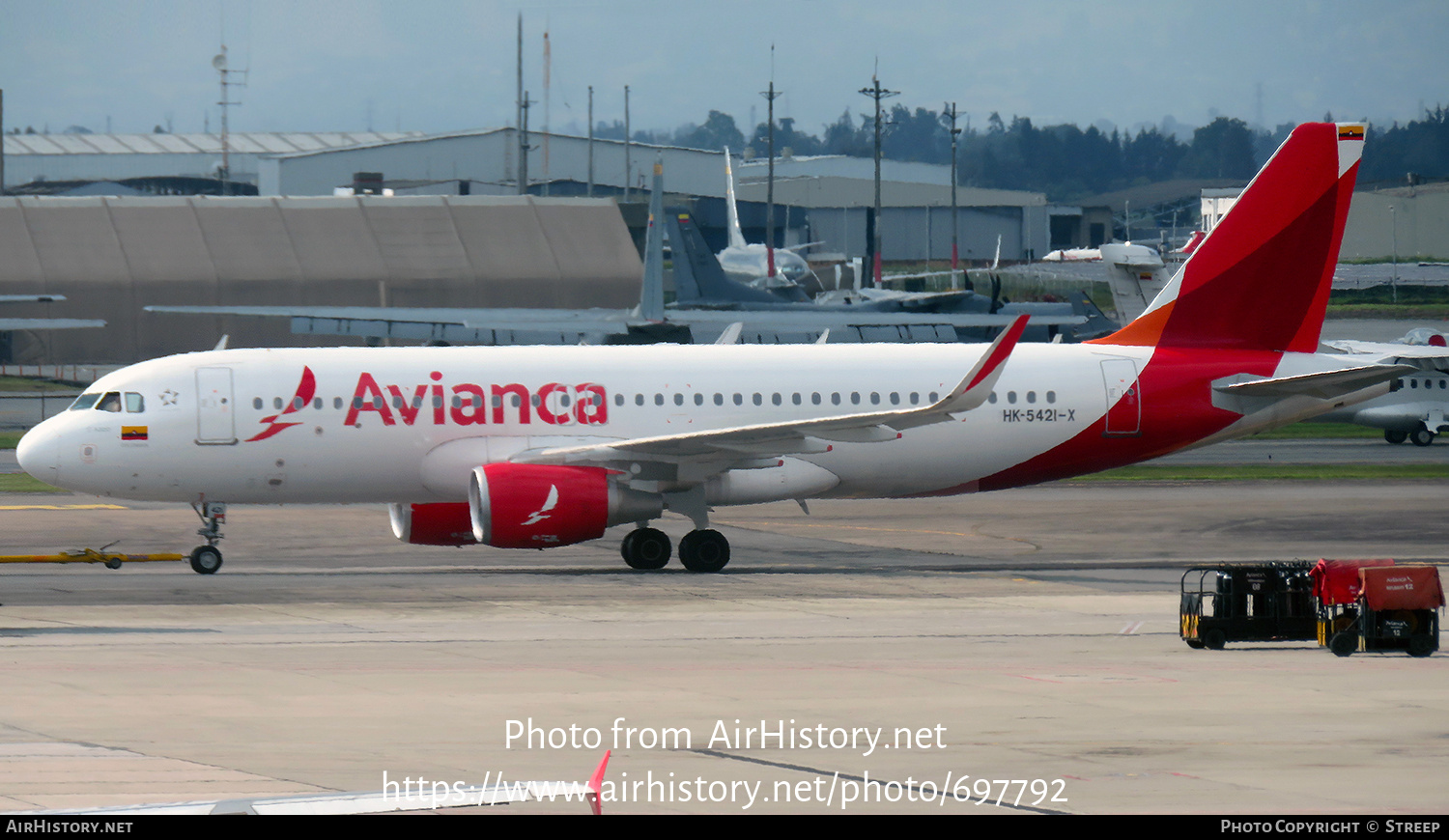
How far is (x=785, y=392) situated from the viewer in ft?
103

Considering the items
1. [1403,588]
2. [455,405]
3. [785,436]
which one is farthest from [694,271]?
[1403,588]

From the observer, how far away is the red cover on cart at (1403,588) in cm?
2030

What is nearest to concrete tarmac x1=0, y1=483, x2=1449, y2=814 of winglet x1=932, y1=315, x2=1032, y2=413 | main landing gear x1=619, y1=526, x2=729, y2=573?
main landing gear x1=619, y1=526, x2=729, y2=573

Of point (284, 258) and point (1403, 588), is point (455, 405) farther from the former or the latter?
point (284, 258)

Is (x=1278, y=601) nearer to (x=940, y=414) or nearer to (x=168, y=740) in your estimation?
(x=940, y=414)

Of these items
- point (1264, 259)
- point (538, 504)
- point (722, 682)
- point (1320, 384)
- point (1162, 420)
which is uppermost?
point (1264, 259)

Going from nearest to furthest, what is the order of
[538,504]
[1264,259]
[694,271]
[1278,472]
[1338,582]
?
[1338,582] < [538,504] < [1264,259] < [1278,472] < [694,271]

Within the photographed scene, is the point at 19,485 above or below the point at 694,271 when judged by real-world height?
below

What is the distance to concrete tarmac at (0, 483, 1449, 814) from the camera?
45.3 feet

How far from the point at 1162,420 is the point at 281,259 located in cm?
7088

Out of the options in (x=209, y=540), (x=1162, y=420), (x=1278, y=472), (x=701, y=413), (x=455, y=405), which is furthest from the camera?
(x=1278, y=472)

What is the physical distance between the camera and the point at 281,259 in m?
93.8

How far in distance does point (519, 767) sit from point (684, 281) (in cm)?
6162

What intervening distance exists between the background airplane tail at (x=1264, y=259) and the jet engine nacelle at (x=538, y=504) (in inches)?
442
